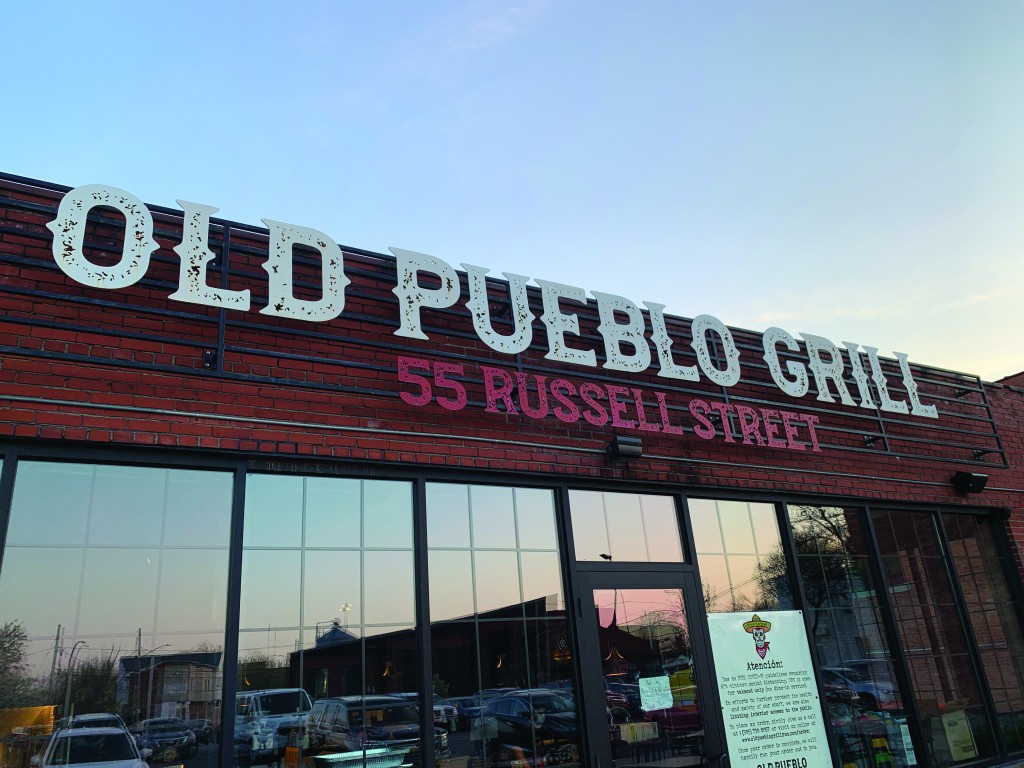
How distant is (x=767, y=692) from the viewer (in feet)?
20.6

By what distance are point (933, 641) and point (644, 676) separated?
152 inches

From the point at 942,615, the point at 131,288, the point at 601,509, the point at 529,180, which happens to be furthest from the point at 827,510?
the point at 131,288

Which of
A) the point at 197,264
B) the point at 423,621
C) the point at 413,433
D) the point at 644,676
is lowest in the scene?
the point at 644,676

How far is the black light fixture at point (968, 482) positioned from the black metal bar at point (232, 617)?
788 centimetres

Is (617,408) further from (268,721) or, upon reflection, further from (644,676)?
(268,721)

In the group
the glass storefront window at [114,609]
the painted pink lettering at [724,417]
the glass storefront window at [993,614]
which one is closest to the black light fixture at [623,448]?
the painted pink lettering at [724,417]

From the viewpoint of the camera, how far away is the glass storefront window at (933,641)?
7.27 m

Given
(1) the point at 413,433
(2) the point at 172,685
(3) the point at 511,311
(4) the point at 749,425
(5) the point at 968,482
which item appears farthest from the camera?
(5) the point at 968,482

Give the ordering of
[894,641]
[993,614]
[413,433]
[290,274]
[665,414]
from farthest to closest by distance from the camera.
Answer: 1. [993,614]
2. [894,641]
3. [665,414]
4. [413,433]
5. [290,274]

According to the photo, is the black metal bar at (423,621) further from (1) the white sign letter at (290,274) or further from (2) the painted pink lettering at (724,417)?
(2) the painted pink lettering at (724,417)

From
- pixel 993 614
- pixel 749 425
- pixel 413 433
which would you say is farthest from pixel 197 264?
pixel 993 614

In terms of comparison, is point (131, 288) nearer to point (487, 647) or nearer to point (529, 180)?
point (487, 647)

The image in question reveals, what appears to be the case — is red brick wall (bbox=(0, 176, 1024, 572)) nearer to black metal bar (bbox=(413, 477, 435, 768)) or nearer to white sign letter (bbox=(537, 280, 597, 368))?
white sign letter (bbox=(537, 280, 597, 368))

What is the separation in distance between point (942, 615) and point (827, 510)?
182 centimetres
